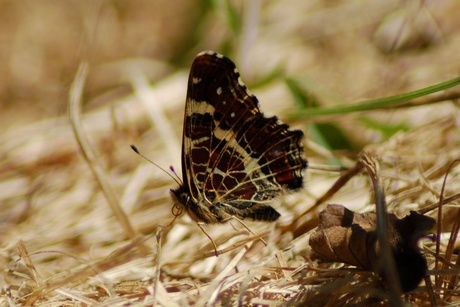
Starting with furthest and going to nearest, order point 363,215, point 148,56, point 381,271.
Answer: point 148,56, point 363,215, point 381,271

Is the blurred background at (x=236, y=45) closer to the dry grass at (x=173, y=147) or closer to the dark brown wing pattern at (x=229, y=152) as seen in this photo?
the dry grass at (x=173, y=147)

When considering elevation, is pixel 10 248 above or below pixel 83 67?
below

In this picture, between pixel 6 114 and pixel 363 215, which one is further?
pixel 6 114

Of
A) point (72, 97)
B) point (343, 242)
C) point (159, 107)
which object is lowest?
point (343, 242)

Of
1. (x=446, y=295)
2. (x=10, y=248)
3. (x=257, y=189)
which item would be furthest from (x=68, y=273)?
(x=446, y=295)

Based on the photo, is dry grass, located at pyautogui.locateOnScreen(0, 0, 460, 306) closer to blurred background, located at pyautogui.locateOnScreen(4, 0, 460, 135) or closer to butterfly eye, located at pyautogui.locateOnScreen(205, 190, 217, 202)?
blurred background, located at pyautogui.locateOnScreen(4, 0, 460, 135)

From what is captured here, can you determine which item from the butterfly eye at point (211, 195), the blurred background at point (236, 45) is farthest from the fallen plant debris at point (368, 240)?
the blurred background at point (236, 45)

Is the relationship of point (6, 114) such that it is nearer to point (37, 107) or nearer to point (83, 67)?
point (37, 107)
